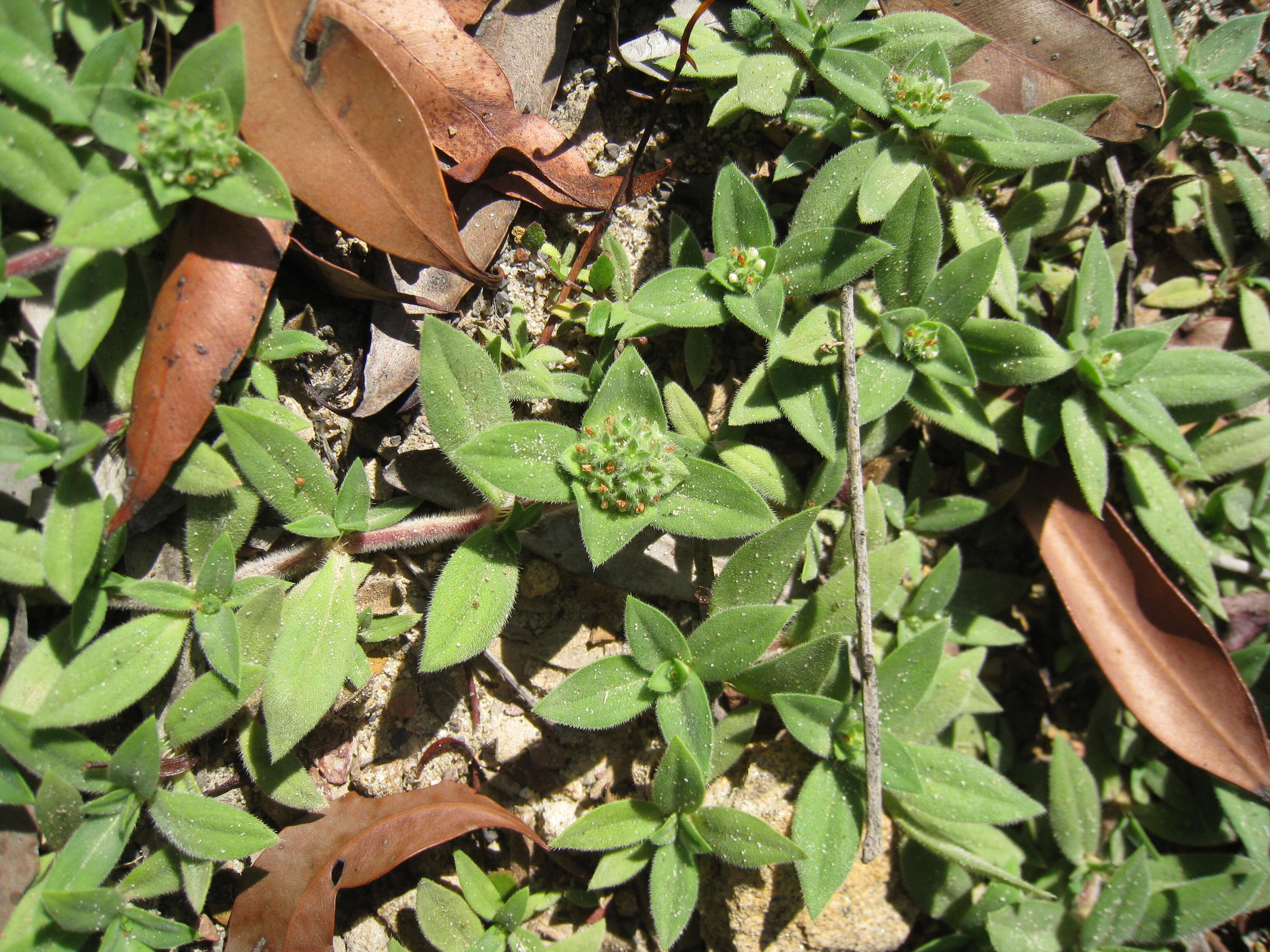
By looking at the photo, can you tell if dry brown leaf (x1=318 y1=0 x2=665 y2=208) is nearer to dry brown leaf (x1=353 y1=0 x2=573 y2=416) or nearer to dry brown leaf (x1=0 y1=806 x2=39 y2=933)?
dry brown leaf (x1=353 y1=0 x2=573 y2=416)

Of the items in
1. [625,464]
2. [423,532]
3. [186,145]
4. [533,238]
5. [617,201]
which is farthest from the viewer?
[617,201]

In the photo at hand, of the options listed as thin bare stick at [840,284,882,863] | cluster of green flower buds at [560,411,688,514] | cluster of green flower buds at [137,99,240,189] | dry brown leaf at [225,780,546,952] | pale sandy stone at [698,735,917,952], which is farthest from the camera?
pale sandy stone at [698,735,917,952]

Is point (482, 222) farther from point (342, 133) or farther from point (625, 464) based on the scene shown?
point (625, 464)

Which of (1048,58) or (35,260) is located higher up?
(1048,58)

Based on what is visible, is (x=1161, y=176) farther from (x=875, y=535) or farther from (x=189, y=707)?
(x=189, y=707)

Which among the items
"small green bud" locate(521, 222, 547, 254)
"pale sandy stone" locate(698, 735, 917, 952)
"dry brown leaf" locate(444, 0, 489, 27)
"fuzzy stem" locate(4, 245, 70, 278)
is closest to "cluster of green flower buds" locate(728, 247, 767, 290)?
"small green bud" locate(521, 222, 547, 254)

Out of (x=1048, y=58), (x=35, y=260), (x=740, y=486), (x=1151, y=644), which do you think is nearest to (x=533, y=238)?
(x=740, y=486)

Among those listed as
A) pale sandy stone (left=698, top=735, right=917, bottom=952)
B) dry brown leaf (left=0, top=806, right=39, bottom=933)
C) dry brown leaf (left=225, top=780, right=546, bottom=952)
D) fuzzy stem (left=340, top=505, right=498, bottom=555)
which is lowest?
pale sandy stone (left=698, top=735, right=917, bottom=952)
